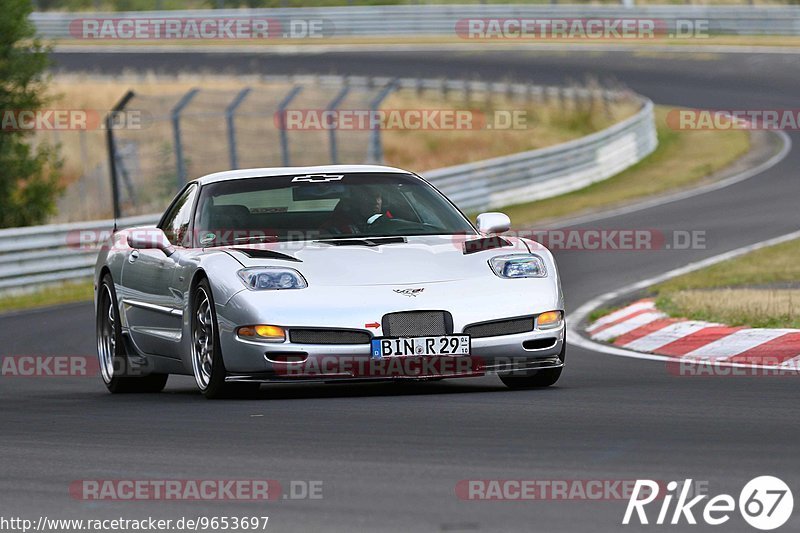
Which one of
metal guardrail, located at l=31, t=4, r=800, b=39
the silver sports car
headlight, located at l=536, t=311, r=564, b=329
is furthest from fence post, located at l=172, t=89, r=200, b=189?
metal guardrail, located at l=31, t=4, r=800, b=39

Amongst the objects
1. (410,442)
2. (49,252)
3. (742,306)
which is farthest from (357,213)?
(49,252)

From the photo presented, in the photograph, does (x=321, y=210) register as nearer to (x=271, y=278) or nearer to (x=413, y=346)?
(x=271, y=278)

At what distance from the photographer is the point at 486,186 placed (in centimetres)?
2633

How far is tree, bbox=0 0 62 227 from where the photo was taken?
23.5 m

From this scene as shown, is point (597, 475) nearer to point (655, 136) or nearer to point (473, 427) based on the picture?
point (473, 427)

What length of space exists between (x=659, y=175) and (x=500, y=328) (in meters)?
20.6

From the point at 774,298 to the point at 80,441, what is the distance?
7.24m

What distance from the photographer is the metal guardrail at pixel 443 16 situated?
4688 centimetres

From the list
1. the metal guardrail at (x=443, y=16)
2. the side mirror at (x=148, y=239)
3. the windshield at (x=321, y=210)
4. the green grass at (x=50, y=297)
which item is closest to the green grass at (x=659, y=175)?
the green grass at (x=50, y=297)

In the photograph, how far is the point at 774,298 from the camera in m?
12.7

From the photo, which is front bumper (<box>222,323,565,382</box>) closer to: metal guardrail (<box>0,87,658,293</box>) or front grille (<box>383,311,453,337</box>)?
front grille (<box>383,311,453,337</box>)

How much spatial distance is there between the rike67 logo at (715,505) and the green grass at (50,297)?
1355 centimetres

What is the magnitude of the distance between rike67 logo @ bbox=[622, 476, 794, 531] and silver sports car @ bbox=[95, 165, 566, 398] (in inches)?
121

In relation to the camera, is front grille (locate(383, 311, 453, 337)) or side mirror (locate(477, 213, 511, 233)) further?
side mirror (locate(477, 213, 511, 233))
